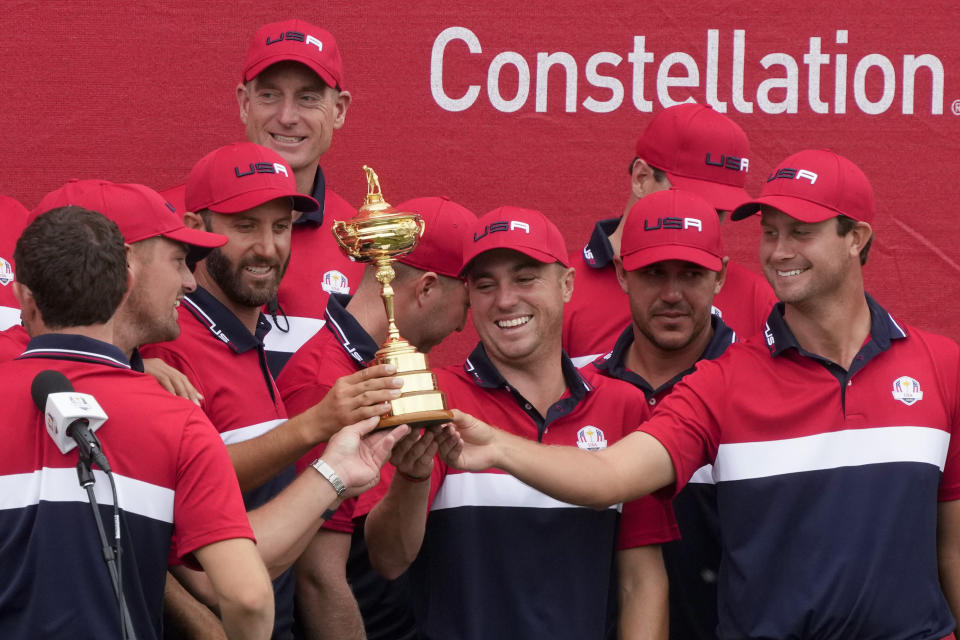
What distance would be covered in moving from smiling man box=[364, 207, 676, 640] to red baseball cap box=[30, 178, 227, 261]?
0.68m

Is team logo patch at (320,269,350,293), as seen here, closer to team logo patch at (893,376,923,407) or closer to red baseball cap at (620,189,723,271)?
red baseball cap at (620,189,723,271)

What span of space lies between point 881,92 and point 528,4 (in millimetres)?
1218

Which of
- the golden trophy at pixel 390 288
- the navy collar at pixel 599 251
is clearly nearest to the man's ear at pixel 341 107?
the navy collar at pixel 599 251

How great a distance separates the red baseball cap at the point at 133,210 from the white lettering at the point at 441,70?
72.6 inches

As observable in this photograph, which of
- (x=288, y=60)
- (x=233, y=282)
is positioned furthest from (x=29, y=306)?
(x=288, y=60)

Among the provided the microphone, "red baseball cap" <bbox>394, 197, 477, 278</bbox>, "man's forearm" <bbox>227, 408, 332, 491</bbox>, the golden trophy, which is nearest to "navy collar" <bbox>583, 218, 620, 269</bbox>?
"red baseball cap" <bbox>394, 197, 477, 278</bbox>

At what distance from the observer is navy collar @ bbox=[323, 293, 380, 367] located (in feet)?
11.6

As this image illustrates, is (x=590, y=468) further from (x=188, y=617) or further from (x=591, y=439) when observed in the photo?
(x=188, y=617)

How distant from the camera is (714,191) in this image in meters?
4.32

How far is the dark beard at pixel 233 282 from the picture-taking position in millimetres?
3553

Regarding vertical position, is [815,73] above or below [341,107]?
above

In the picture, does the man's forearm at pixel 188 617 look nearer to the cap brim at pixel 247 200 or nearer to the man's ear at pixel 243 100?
the cap brim at pixel 247 200

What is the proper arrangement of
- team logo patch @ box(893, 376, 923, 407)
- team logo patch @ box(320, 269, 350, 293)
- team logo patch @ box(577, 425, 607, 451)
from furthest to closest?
team logo patch @ box(320, 269, 350, 293) < team logo patch @ box(577, 425, 607, 451) < team logo patch @ box(893, 376, 923, 407)

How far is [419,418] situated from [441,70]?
213 centimetres
